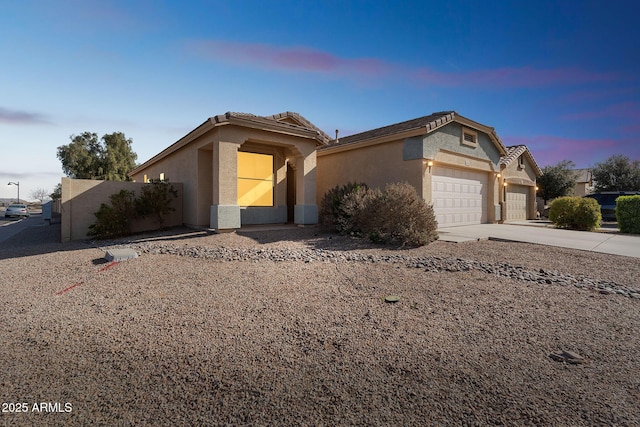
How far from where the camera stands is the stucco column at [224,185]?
29.8 feet

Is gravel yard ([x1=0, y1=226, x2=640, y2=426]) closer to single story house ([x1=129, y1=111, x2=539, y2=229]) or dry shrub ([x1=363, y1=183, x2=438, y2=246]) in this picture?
dry shrub ([x1=363, y1=183, x2=438, y2=246])

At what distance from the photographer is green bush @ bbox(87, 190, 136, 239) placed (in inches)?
384

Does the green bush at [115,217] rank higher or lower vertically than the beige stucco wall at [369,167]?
lower

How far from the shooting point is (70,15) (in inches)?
308

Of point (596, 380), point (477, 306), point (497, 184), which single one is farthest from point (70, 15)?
point (497, 184)

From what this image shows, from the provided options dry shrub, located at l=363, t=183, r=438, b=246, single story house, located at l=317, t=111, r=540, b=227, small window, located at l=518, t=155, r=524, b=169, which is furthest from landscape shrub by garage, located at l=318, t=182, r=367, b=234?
small window, located at l=518, t=155, r=524, b=169

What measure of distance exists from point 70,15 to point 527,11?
15.2 metres

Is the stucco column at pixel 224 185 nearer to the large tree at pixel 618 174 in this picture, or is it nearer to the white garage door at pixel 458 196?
the white garage door at pixel 458 196

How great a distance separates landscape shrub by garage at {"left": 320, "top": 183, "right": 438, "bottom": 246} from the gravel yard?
2032 mm

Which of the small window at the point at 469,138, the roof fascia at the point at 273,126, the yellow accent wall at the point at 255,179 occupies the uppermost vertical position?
the small window at the point at 469,138

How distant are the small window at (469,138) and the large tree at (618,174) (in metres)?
26.3

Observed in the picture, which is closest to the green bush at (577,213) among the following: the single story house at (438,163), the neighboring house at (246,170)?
the single story house at (438,163)

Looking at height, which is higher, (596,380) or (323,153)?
Result: (323,153)

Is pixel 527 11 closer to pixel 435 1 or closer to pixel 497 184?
pixel 435 1
